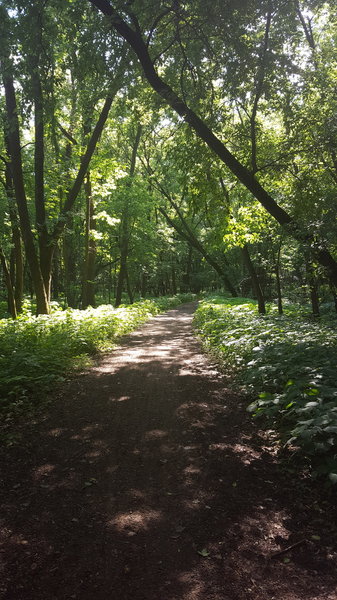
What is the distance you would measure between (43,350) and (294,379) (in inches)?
196

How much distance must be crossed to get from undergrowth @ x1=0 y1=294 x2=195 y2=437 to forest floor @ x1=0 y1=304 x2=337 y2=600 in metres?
0.68

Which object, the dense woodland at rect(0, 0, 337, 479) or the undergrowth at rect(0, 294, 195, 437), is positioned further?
the dense woodland at rect(0, 0, 337, 479)

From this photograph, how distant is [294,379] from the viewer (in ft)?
15.5

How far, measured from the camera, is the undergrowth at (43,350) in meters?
5.43

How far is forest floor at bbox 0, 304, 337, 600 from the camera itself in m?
2.22

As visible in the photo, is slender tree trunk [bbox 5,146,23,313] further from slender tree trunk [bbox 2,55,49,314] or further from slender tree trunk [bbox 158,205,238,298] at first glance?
slender tree trunk [bbox 158,205,238,298]

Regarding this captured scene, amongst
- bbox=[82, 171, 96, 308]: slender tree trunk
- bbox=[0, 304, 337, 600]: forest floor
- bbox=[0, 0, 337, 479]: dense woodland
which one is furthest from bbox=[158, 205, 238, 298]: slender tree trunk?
bbox=[0, 304, 337, 600]: forest floor

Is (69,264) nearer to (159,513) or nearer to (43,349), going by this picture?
(43,349)

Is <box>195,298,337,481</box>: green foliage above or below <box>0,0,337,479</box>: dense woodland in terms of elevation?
below

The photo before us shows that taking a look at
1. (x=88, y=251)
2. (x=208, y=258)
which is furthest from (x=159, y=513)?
(x=208, y=258)

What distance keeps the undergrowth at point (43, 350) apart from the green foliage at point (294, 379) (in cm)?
334

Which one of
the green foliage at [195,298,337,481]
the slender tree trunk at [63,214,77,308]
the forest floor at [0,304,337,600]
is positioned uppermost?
the slender tree trunk at [63,214,77,308]

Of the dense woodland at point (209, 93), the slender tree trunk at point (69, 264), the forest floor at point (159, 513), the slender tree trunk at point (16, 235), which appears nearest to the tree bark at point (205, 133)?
the dense woodland at point (209, 93)

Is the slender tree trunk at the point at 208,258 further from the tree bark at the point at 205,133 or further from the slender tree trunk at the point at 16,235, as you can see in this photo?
the tree bark at the point at 205,133
